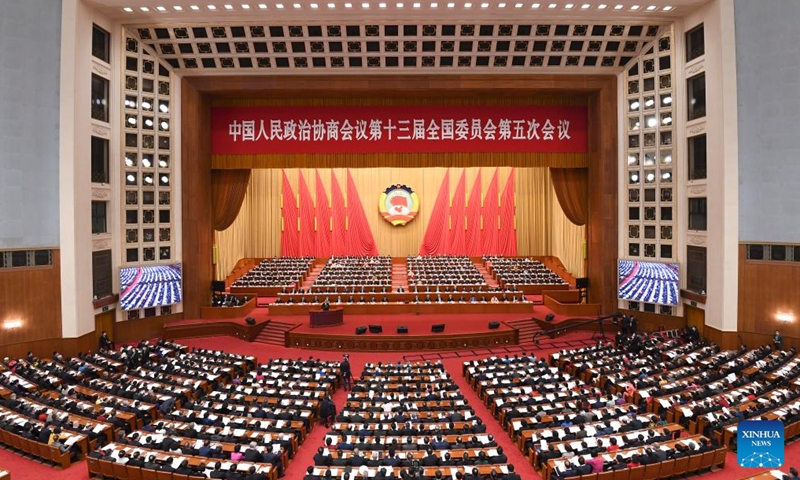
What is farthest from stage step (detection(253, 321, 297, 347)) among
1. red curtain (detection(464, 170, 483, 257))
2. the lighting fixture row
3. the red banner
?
red curtain (detection(464, 170, 483, 257))

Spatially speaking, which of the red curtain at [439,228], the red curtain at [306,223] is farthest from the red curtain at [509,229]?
the red curtain at [306,223]

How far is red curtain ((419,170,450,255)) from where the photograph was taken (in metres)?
33.2

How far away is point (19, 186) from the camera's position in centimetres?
1552

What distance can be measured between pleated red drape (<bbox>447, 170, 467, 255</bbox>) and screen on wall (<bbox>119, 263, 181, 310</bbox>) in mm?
17429

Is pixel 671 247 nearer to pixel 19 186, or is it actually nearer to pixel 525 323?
pixel 525 323

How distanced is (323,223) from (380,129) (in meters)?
12.0

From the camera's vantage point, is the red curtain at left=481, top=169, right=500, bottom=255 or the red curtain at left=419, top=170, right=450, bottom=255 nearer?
the red curtain at left=481, top=169, right=500, bottom=255

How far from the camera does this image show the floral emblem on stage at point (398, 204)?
1305 inches

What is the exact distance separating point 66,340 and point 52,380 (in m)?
4.29

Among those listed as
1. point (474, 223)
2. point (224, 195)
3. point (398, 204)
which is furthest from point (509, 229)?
point (224, 195)

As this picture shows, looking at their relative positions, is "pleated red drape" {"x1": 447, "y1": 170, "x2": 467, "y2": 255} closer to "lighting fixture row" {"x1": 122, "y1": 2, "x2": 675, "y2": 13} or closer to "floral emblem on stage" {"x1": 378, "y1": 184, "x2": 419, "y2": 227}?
"floral emblem on stage" {"x1": 378, "y1": 184, "x2": 419, "y2": 227}

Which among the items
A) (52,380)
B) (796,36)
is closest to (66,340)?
(52,380)

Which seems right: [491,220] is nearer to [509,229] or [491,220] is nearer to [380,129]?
[509,229]

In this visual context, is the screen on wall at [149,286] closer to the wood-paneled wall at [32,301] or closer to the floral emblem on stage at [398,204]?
the wood-paneled wall at [32,301]
